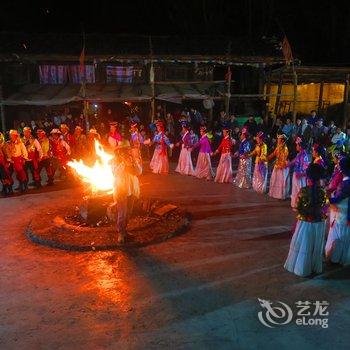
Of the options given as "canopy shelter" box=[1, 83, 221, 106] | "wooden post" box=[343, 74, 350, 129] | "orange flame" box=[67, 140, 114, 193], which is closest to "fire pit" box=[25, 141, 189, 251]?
"orange flame" box=[67, 140, 114, 193]

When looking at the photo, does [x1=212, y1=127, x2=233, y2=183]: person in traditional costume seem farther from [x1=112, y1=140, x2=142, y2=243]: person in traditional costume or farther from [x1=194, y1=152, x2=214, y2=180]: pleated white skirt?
[x1=112, y1=140, x2=142, y2=243]: person in traditional costume

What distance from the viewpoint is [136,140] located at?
1576cm

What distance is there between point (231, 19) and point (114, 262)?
2815 cm

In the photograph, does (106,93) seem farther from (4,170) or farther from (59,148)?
(4,170)

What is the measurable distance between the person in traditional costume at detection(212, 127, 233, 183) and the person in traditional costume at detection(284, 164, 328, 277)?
669 centimetres

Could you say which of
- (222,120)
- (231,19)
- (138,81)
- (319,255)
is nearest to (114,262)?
(319,255)

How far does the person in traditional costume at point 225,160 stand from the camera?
13.4m

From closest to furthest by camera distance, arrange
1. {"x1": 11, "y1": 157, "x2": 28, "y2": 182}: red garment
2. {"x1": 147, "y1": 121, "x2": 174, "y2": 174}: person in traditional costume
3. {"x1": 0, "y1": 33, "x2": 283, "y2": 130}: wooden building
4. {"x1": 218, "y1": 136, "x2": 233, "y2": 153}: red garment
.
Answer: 1. {"x1": 11, "y1": 157, "x2": 28, "y2": 182}: red garment
2. {"x1": 218, "y1": 136, "x2": 233, "y2": 153}: red garment
3. {"x1": 147, "y1": 121, "x2": 174, "y2": 174}: person in traditional costume
4. {"x1": 0, "y1": 33, "x2": 283, "y2": 130}: wooden building

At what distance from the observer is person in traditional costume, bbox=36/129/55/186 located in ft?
45.5

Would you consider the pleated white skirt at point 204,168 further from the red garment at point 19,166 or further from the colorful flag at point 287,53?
the colorful flag at point 287,53

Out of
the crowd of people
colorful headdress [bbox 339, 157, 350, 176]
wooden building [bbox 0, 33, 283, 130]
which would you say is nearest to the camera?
the crowd of people

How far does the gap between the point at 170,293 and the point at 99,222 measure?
368 centimetres

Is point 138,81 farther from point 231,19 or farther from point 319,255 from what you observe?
point 319,255

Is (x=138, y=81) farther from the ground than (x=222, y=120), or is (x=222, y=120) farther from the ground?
(x=138, y=81)
